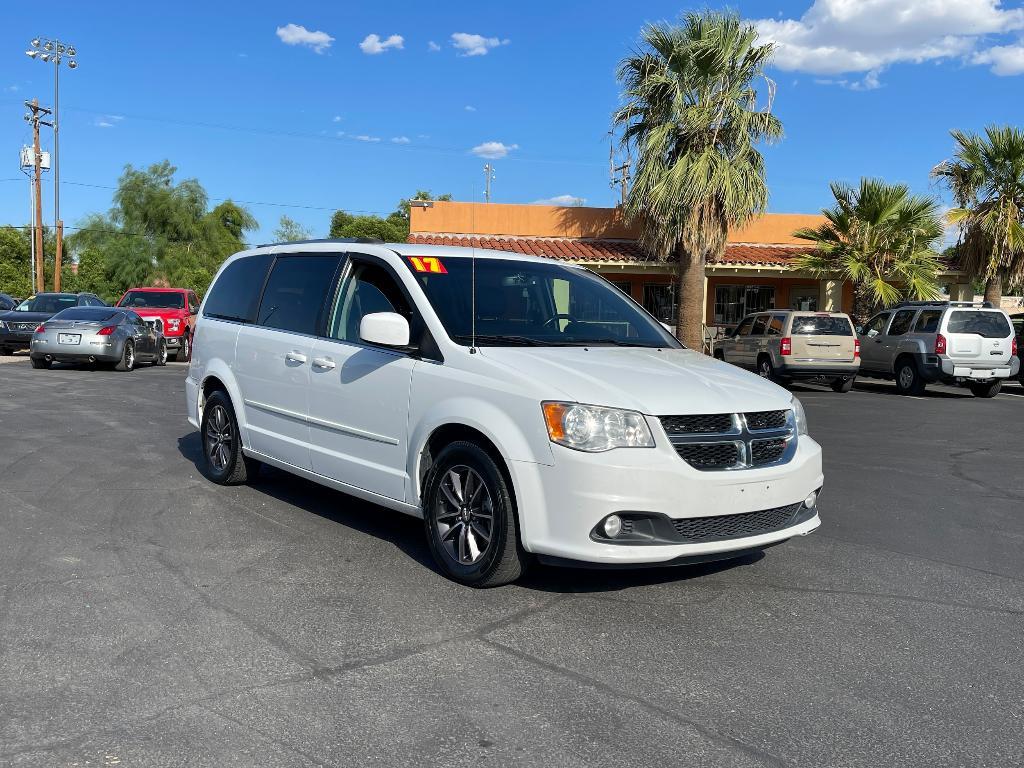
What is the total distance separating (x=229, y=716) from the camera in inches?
132

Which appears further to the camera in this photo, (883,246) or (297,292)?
(883,246)

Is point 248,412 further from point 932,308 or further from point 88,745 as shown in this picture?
point 932,308

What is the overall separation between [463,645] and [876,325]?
1771 centimetres

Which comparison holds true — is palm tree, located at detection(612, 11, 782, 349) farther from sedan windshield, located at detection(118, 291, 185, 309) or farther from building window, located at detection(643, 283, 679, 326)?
sedan windshield, located at detection(118, 291, 185, 309)

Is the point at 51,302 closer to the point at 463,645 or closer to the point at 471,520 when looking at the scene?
the point at 471,520

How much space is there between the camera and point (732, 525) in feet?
15.2

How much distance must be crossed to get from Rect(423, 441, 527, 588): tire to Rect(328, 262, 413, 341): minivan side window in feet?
3.86

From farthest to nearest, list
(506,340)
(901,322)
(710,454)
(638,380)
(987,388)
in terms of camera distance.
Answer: (901,322) < (987,388) < (506,340) < (638,380) < (710,454)

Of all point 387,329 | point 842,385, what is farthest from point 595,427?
point 842,385

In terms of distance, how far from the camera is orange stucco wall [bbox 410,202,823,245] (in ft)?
86.1

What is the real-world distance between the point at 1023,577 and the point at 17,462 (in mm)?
7707

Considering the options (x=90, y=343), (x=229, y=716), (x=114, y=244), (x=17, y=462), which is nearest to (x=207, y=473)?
(x=17, y=462)

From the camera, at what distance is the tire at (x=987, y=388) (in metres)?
17.9

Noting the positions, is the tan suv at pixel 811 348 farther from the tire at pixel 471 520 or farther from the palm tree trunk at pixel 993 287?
the tire at pixel 471 520
